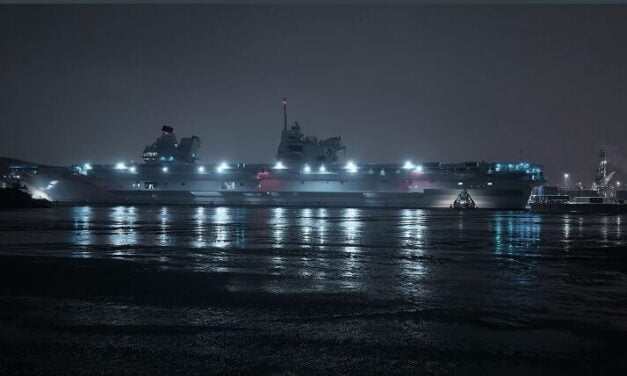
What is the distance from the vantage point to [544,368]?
4.60 metres

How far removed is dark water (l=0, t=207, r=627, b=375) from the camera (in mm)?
4777

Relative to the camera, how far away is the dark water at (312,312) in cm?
478

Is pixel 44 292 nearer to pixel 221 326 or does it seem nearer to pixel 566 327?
pixel 221 326

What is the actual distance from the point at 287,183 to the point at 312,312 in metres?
54.9

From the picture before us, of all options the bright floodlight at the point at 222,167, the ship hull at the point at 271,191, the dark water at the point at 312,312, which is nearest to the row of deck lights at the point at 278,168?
the bright floodlight at the point at 222,167

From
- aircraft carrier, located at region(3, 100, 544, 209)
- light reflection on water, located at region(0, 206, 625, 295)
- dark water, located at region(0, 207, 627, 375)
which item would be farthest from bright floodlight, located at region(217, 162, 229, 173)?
dark water, located at region(0, 207, 627, 375)

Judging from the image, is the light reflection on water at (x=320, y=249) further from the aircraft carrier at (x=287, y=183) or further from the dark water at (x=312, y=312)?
the aircraft carrier at (x=287, y=183)

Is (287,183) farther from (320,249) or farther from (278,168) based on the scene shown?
(320,249)

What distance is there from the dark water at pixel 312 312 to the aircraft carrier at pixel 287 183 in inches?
1739

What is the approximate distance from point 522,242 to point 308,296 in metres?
11.1

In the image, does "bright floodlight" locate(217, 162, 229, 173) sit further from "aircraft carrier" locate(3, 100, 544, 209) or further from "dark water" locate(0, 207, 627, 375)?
"dark water" locate(0, 207, 627, 375)

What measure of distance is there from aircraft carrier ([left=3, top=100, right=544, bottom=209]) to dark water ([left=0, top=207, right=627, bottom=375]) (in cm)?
4417

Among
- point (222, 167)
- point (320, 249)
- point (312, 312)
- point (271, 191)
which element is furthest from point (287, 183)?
point (312, 312)

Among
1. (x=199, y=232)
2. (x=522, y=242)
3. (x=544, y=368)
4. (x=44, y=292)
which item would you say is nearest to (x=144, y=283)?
(x=44, y=292)
